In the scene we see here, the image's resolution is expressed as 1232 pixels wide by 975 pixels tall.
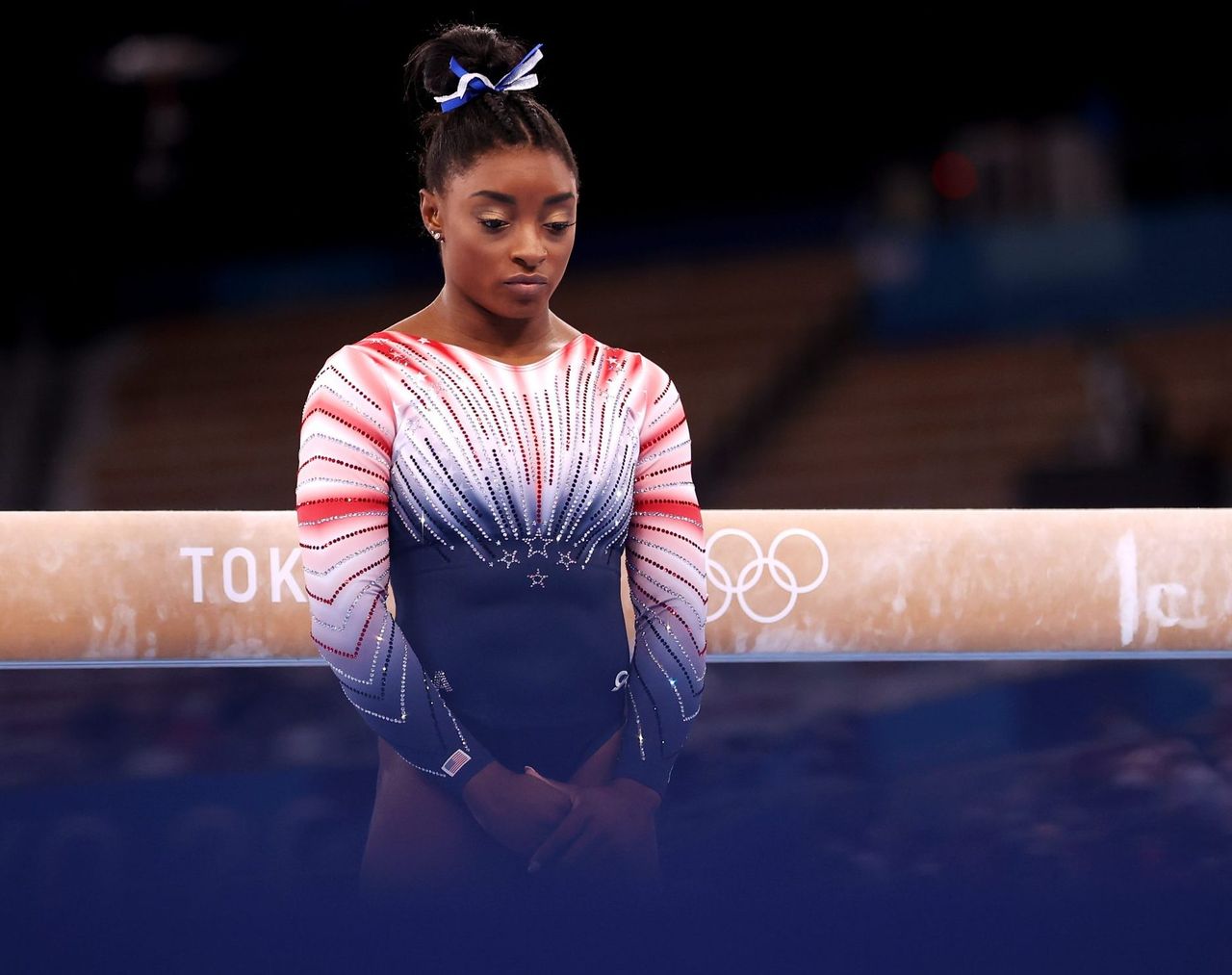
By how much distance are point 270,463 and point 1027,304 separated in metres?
4.81

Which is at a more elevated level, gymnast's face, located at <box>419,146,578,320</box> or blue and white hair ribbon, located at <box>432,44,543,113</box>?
blue and white hair ribbon, located at <box>432,44,543,113</box>

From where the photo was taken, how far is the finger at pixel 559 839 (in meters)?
1.57

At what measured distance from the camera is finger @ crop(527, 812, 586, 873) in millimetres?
1570

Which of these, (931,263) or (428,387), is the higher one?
(931,263)

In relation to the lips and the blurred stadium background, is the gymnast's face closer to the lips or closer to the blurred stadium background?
the lips

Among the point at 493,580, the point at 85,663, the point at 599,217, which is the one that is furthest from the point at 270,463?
the point at 493,580

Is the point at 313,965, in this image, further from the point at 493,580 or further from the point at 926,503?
the point at 926,503

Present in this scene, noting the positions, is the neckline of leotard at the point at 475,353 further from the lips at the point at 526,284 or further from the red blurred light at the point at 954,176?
the red blurred light at the point at 954,176

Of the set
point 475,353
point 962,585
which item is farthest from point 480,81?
point 962,585

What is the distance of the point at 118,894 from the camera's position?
1.75m

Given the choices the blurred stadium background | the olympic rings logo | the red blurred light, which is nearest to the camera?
the olympic rings logo

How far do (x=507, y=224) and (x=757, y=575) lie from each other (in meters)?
0.75

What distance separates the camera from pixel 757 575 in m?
2.13

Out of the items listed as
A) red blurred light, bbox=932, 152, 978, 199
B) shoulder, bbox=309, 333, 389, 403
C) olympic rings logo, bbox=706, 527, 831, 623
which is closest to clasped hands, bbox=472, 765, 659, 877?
shoulder, bbox=309, 333, 389, 403
